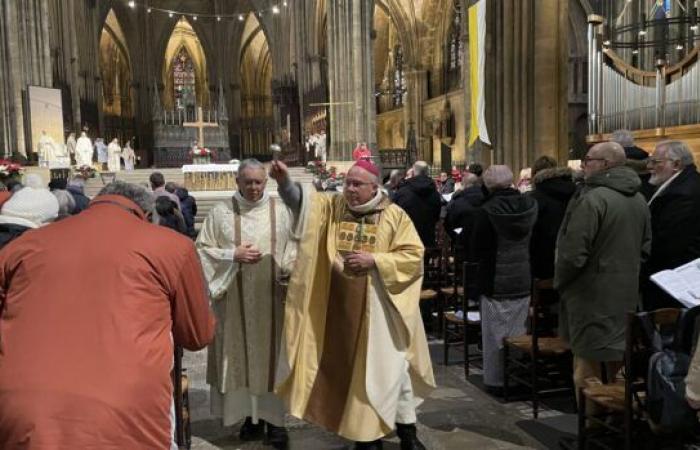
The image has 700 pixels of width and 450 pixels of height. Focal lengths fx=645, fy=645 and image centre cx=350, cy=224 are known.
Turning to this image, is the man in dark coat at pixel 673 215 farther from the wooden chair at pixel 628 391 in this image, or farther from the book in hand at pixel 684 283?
the book in hand at pixel 684 283

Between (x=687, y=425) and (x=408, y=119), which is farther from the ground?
(x=408, y=119)

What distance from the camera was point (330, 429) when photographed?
3820 millimetres

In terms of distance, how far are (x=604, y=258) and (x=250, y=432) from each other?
2.53m

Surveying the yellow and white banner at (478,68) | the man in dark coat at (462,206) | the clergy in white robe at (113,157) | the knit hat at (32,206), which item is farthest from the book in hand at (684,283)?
the clergy in white robe at (113,157)

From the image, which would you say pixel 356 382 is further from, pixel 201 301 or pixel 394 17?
pixel 394 17

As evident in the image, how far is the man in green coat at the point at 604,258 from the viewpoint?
3.81 metres

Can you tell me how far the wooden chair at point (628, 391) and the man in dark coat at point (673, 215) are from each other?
2.25 ft

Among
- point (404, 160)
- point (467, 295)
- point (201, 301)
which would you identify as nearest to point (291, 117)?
point (404, 160)

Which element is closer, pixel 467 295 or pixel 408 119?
pixel 467 295

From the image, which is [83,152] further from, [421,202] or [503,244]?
[503,244]

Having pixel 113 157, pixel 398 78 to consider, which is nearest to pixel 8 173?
pixel 113 157

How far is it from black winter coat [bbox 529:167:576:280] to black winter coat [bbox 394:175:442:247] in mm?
1967

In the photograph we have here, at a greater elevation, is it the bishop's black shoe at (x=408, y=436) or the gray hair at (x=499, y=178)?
the gray hair at (x=499, y=178)

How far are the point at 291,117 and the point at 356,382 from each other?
27911 mm
